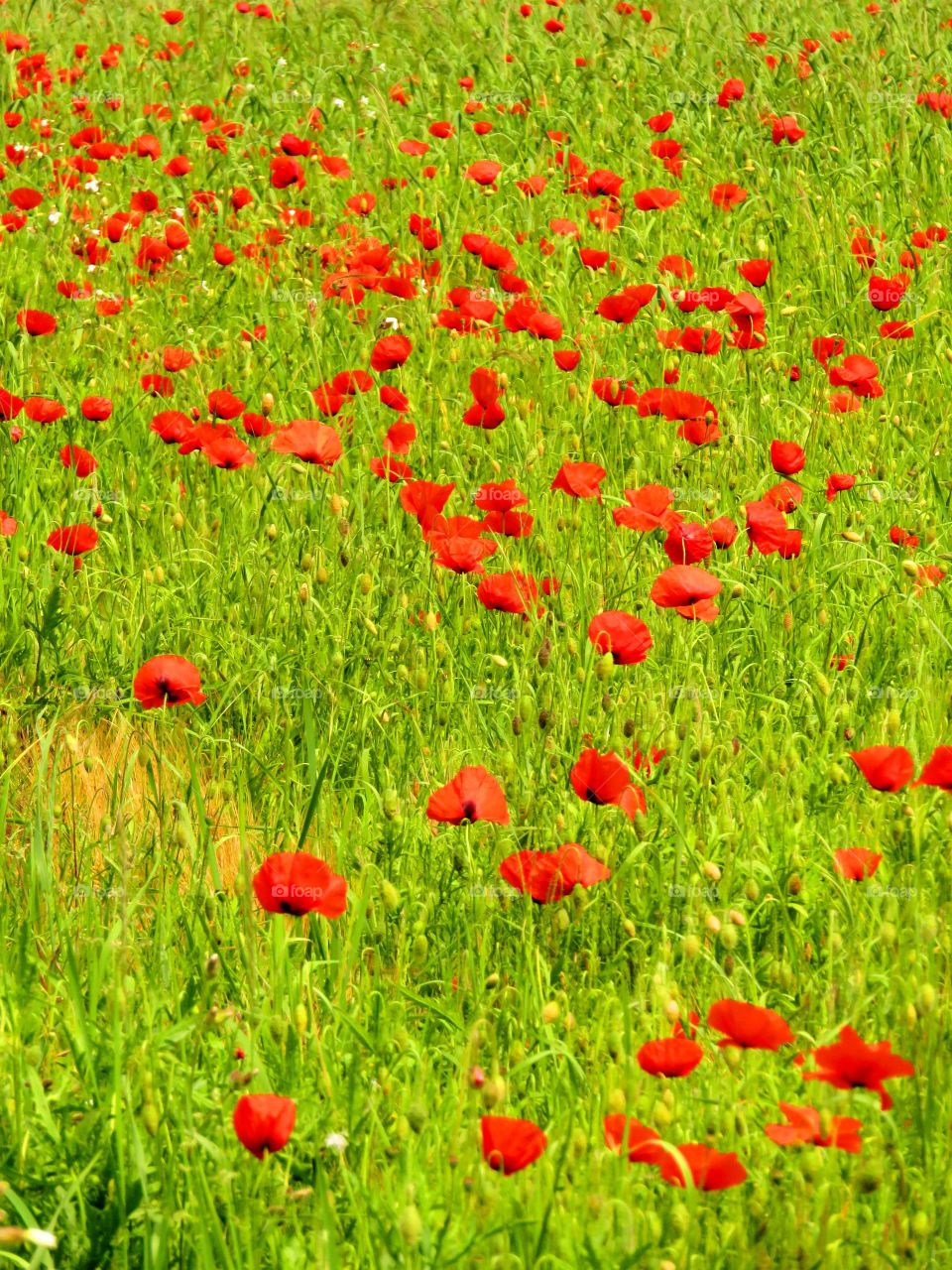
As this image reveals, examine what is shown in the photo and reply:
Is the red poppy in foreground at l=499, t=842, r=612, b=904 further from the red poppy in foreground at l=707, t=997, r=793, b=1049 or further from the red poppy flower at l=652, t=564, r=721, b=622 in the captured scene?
the red poppy flower at l=652, t=564, r=721, b=622

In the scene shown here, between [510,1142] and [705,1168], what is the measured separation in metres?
Result: 0.19

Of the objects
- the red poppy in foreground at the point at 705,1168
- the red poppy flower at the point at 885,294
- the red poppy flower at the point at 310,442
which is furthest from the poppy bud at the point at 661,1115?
the red poppy flower at the point at 885,294

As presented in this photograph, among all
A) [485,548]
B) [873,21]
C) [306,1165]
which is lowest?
[306,1165]

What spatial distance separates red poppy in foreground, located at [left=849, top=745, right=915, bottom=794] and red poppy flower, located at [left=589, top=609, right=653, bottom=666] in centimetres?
44

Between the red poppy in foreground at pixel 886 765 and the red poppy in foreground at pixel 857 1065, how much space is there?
0.58 meters

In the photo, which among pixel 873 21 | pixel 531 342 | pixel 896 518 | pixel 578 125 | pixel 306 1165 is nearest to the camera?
pixel 306 1165

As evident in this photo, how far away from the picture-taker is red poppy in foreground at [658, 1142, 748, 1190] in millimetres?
1522

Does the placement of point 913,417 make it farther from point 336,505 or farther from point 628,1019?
point 628,1019

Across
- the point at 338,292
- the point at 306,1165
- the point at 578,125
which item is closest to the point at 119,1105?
the point at 306,1165

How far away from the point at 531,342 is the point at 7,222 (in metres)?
1.82

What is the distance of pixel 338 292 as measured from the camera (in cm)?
464

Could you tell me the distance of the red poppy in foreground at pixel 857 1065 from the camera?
4.96 feet

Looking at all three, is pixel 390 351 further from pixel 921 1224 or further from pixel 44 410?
pixel 921 1224

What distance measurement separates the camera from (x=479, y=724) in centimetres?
280
